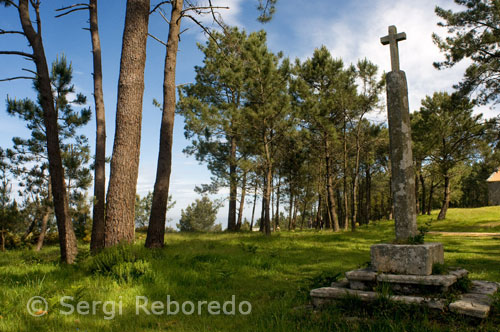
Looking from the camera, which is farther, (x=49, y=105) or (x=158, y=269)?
(x=49, y=105)

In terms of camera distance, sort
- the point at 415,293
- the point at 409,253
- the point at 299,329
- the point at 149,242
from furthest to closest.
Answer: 1. the point at 149,242
2. the point at 409,253
3. the point at 415,293
4. the point at 299,329

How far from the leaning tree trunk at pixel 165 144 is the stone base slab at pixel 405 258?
6030 millimetres

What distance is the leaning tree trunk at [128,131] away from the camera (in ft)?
24.9

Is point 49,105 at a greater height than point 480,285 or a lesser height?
greater

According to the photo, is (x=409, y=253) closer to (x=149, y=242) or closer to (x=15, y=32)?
(x=149, y=242)

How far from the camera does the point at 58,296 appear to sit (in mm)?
4789

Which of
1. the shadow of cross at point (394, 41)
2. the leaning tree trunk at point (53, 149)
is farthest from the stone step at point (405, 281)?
the leaning tree trunk at point (53, 149)

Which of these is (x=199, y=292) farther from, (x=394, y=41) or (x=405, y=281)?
(x=394, y=41)

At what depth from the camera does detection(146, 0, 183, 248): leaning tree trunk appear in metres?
9.22

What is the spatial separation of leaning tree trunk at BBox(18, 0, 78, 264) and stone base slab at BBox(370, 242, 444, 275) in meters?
6.62

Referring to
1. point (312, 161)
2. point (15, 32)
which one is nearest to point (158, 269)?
point (15, 32)

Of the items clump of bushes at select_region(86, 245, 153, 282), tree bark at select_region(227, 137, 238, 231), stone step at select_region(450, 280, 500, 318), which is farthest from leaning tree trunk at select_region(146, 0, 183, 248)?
tree bark at select_region(227, 137, 238, 231)

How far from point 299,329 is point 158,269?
3400 millimetres

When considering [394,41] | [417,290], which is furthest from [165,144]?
[417,290]
